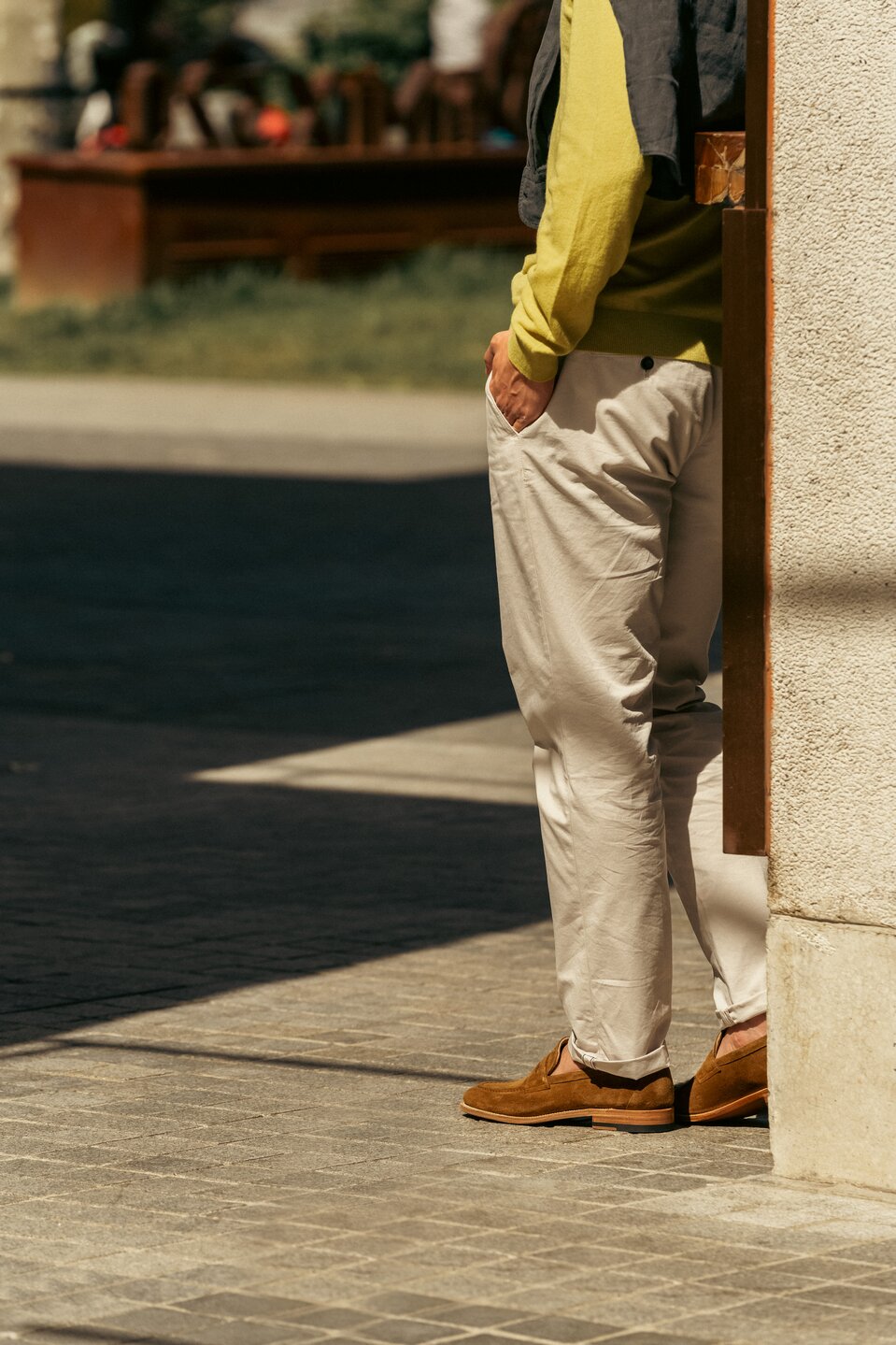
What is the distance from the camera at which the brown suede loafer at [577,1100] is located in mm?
4684

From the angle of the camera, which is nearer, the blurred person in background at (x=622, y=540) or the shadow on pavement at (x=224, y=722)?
the blurred person in background at (x=622, y=540)

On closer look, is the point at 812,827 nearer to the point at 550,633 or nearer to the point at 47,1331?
the point at 550,633

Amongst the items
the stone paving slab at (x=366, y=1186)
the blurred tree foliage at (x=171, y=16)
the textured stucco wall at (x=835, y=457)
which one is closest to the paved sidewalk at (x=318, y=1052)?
the stone paving slab at (x=366, y=1186)

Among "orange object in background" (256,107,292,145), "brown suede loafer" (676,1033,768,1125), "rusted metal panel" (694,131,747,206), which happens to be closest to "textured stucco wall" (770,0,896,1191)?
"rusted metal panel" (694,131,747,206)

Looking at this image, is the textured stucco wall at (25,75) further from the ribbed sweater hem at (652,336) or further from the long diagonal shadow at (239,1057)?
the ribbed sweater hem at (652,336)

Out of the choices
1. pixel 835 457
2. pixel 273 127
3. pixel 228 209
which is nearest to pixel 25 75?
pixel 273 127

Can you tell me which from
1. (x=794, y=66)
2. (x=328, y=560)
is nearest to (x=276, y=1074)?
(x=794, y=66)

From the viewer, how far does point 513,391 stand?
4555mm

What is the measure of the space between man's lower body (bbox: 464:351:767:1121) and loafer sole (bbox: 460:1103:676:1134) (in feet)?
0.03

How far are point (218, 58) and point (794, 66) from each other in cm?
2680

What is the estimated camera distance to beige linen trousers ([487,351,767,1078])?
4.53 meters

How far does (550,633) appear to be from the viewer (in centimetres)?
458

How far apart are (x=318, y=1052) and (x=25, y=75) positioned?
31.9 metres

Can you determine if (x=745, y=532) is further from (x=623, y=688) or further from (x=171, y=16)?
(x=171, y=16)
